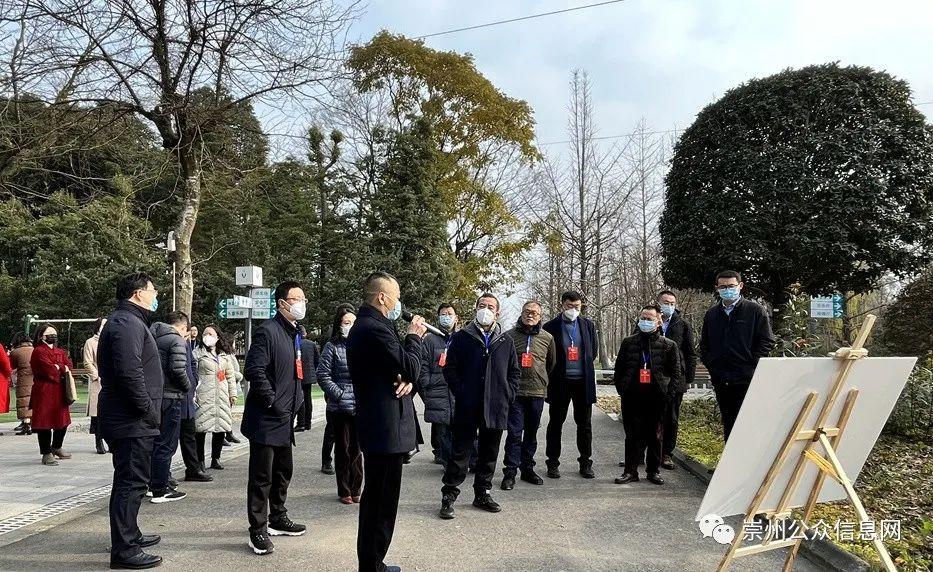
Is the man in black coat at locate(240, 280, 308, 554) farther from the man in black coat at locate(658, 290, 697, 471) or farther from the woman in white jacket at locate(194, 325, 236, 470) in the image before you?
the man in black coat at locate(658, 290, 697, 471)

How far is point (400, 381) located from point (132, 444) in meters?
2.10

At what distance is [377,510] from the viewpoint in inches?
175

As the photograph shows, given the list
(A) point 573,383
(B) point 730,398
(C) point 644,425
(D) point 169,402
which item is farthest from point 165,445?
(B) point 730,398

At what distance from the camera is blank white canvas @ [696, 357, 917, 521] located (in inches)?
137

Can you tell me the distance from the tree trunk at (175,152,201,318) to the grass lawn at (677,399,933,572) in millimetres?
8928

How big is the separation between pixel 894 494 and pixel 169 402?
721cm

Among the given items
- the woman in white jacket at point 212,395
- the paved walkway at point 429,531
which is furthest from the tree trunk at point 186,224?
the paved walkway at point 429,531

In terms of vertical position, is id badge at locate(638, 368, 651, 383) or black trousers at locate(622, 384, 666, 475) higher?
id badge at locate(638, 368, 651, 383)

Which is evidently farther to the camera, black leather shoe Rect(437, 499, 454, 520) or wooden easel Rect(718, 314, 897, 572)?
black leather shoe Rect(437, 499, 454, 520)

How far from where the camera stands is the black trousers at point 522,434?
7594 mm

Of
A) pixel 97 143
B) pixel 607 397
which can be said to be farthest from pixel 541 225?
pixel 97 143

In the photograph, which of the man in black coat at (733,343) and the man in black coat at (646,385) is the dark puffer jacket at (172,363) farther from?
the man in black coat at (733,343)

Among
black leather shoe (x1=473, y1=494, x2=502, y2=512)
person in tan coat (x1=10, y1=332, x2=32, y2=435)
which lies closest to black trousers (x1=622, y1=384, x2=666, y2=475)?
black leather shoe (x1=473, y1=494, x2=502, y2=512)

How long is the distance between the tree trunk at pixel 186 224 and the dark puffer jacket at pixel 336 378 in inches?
227
